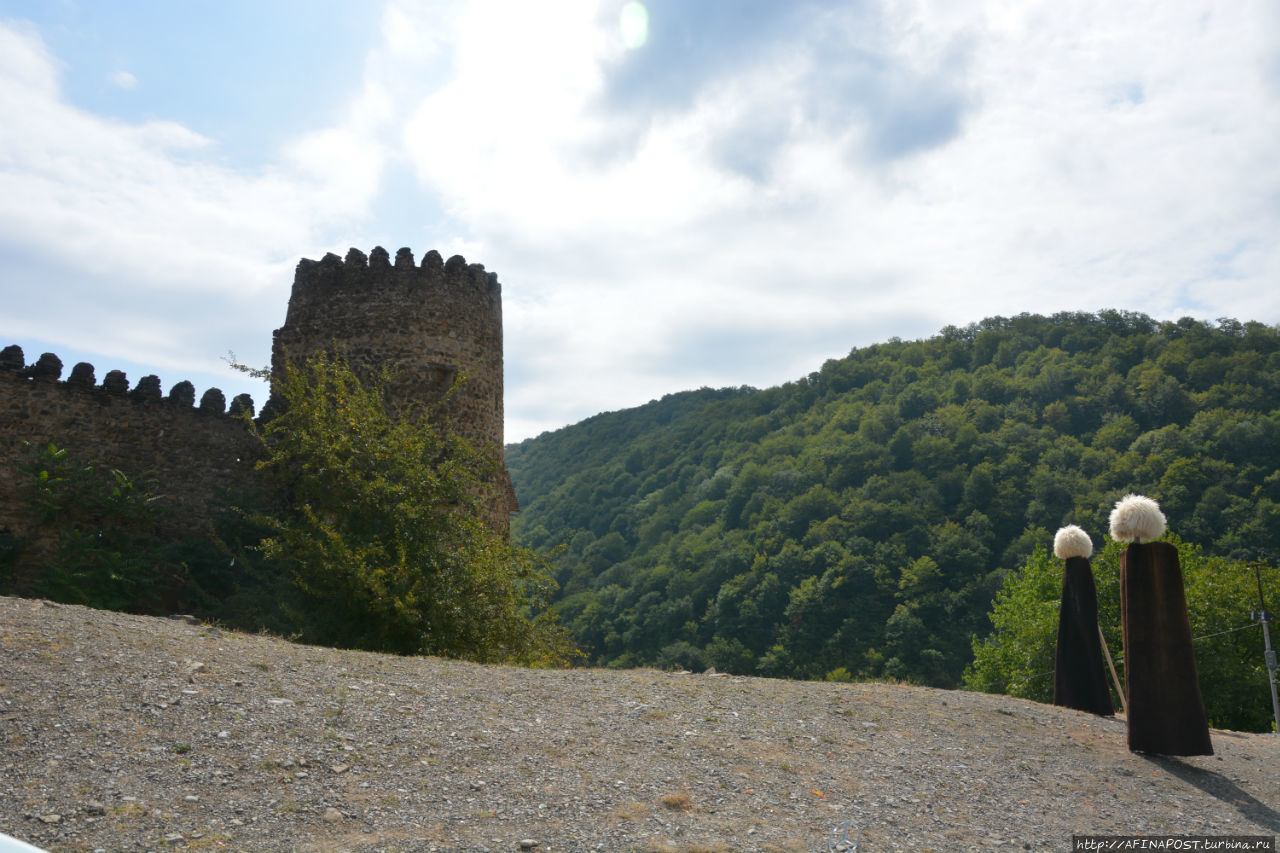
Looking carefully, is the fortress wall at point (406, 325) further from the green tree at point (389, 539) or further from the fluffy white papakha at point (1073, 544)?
the fluffy white papakha at point (1073, 544)

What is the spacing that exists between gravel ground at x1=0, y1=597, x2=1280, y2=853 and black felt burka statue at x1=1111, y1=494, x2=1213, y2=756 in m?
0.31

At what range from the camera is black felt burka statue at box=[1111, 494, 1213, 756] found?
8898mm

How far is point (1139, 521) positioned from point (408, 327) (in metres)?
11.1

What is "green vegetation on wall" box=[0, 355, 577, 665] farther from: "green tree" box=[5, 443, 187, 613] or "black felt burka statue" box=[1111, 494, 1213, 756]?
"black felt burka statue" box=[1111, 494, 1213, 756]

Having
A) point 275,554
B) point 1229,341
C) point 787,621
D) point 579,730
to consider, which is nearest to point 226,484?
point 275,554

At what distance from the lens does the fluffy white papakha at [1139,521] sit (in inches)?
372

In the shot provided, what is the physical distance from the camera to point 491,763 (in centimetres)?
623

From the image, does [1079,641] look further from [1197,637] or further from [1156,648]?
[1197,637]

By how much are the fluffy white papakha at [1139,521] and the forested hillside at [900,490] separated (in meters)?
25.1

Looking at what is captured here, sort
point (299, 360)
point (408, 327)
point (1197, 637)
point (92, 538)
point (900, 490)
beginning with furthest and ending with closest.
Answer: point (900, 490) < point (1197, 637) < point (299, 360) < point (408, 327) < point (92, 538)

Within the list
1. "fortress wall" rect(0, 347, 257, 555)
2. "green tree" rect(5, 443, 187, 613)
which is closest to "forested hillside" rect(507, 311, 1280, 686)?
"fortress wall" rect(0, 347, 257, 555)

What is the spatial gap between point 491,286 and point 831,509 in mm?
44735

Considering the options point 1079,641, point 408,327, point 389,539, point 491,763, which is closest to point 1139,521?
point 1079,641

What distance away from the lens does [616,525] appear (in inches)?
2594
